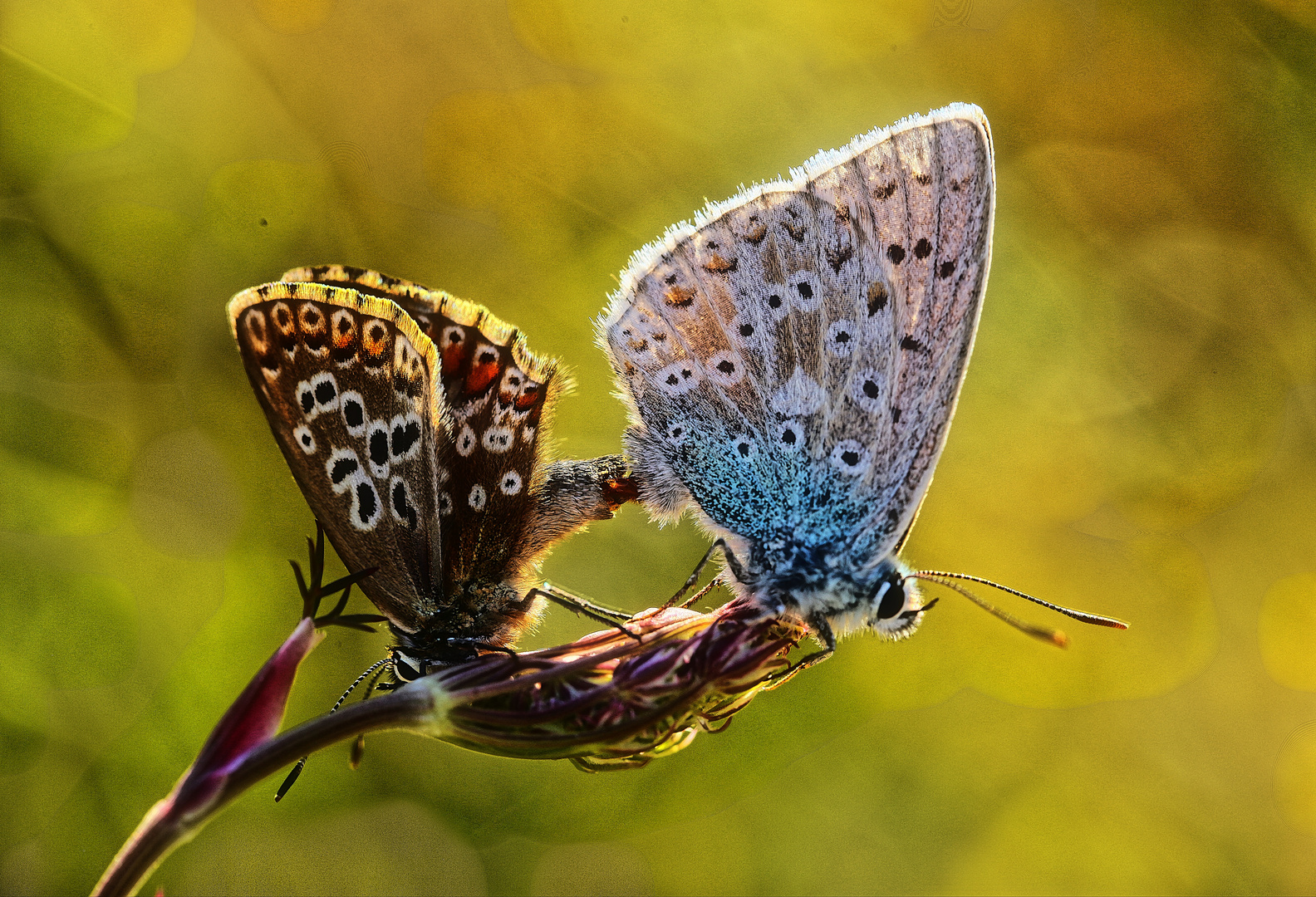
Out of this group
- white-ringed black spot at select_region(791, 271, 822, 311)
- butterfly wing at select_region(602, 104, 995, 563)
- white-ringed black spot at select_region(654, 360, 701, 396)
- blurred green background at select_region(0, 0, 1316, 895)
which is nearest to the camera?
butterfly wing at select_region(602, 104, 995, 563)

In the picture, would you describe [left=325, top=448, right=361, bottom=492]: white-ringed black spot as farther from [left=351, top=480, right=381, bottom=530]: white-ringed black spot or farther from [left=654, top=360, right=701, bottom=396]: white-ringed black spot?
[left=654, top=360, right=701, bottom=396]: white-ringed black spot

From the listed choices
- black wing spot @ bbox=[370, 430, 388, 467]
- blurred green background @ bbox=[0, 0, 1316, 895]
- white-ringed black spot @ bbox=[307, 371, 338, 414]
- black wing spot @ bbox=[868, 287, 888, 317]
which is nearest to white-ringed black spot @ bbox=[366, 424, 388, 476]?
black wing spot @ bbox=[370, 430, 388, 467]

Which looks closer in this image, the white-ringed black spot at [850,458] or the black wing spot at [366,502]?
the black wing spot at [366,502]

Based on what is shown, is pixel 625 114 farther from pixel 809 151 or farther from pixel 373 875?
pixel 373 875

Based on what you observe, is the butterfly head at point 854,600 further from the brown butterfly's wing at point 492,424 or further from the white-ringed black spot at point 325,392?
the white-ringed black spot at point 325,392

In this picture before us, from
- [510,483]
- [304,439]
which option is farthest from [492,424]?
[304,439]

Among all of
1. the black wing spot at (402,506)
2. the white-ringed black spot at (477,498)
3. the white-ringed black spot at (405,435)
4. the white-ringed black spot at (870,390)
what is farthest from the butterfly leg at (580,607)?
the white-ringed black spot at (870,390)

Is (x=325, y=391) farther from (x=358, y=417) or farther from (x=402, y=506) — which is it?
(x=402, y=506)

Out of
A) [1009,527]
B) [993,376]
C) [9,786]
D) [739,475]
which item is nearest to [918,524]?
[1009,527]
